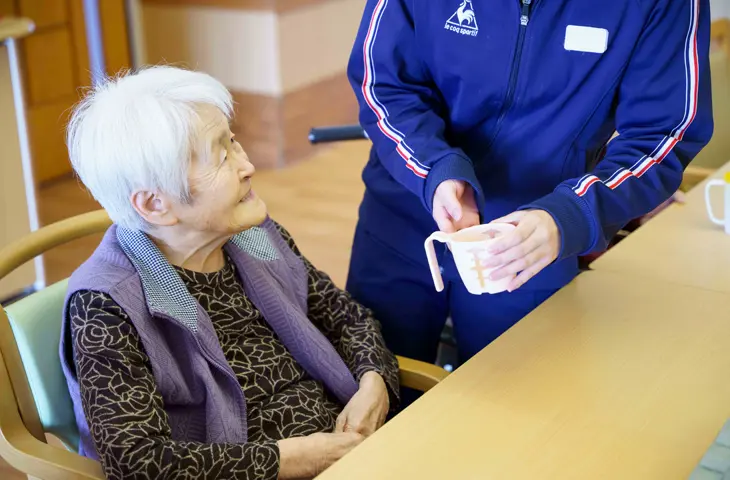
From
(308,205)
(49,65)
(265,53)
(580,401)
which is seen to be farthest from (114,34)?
(580,401)

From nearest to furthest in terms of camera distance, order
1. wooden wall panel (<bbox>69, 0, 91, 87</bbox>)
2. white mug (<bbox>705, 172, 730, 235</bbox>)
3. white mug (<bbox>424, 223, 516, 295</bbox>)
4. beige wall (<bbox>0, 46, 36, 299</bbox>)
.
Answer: white mug (<bbox>424, 223, 516, 295</bbox>)
white mug (<bbox>705, 172, 730, 235</bbox>)
beige wall (<bbox>0, 46, 36, 299</bbox>)
wooden wall panel (<bbox>69, 0, 91, 87</bbox>)

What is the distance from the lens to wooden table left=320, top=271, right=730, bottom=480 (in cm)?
120

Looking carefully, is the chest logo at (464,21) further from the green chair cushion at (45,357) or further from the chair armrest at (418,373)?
the green chair cushion at (45,357)

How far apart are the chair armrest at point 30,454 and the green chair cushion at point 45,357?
0.20ft

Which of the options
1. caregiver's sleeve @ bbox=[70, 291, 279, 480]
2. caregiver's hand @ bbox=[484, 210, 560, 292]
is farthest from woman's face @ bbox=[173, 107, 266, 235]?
caregiver's hand @ bbox=[484, 210, 560, 292]

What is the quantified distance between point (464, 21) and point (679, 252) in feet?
2.11

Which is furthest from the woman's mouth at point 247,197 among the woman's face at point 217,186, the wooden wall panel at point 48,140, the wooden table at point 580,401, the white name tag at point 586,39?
the wooden wall panel at point 48,140

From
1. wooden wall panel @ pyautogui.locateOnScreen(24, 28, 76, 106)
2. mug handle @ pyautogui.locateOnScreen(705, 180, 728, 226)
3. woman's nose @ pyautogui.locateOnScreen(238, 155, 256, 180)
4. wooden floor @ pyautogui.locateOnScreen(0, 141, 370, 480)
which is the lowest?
wooden floor @ pyautogui.locateOnScreen(0, 141, 370, 480)

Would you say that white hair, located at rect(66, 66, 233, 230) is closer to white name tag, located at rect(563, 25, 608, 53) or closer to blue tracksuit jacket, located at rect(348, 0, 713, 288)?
blue tracksuit jacket, located at rect(348, 0, 713, 288)

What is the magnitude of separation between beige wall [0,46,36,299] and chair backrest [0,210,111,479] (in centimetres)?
180

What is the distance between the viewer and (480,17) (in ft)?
5.45

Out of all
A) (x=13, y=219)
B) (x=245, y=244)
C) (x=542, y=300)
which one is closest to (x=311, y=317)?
(x=245, y=244)

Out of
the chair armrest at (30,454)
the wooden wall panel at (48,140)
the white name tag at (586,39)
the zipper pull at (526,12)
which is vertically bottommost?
the wooden wall panel at (48,140)

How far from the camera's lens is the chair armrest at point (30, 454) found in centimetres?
141
